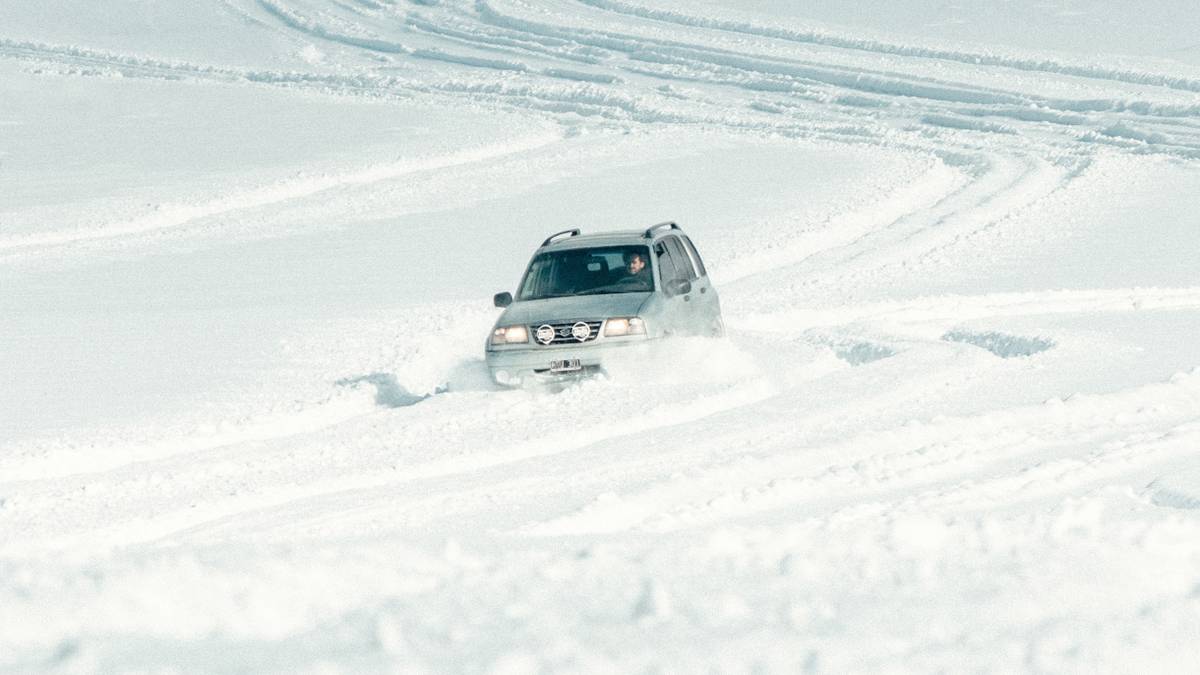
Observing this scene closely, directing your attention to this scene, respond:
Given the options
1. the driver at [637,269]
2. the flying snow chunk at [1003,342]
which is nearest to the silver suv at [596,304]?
the driver at [637,269]

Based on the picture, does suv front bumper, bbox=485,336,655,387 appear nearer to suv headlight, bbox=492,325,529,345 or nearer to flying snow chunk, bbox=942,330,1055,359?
suv headlight, bbox=492,325,529,345

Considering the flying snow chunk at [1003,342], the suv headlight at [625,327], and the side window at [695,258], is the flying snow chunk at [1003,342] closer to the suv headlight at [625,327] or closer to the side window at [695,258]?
the side window at [695,258]

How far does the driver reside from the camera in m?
14.4

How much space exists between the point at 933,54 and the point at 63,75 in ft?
61.9

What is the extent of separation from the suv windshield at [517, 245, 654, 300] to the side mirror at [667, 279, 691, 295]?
0.54 feet

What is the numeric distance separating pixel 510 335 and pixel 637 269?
1.37m

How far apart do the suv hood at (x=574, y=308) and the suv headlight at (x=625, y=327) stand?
0.18ft

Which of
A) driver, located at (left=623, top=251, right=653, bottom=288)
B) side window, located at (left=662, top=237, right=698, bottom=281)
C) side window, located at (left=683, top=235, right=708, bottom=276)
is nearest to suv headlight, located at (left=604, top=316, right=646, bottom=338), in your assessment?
driver, located at (left=623, top=251, right=653, bottom=288)

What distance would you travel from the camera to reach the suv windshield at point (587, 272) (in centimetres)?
1446

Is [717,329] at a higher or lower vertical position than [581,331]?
lower

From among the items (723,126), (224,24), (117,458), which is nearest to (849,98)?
(723,126)

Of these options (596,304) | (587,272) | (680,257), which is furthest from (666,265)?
(596,304)

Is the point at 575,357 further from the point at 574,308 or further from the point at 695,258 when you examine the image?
the point at 695,258

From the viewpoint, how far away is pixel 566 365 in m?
13.5
